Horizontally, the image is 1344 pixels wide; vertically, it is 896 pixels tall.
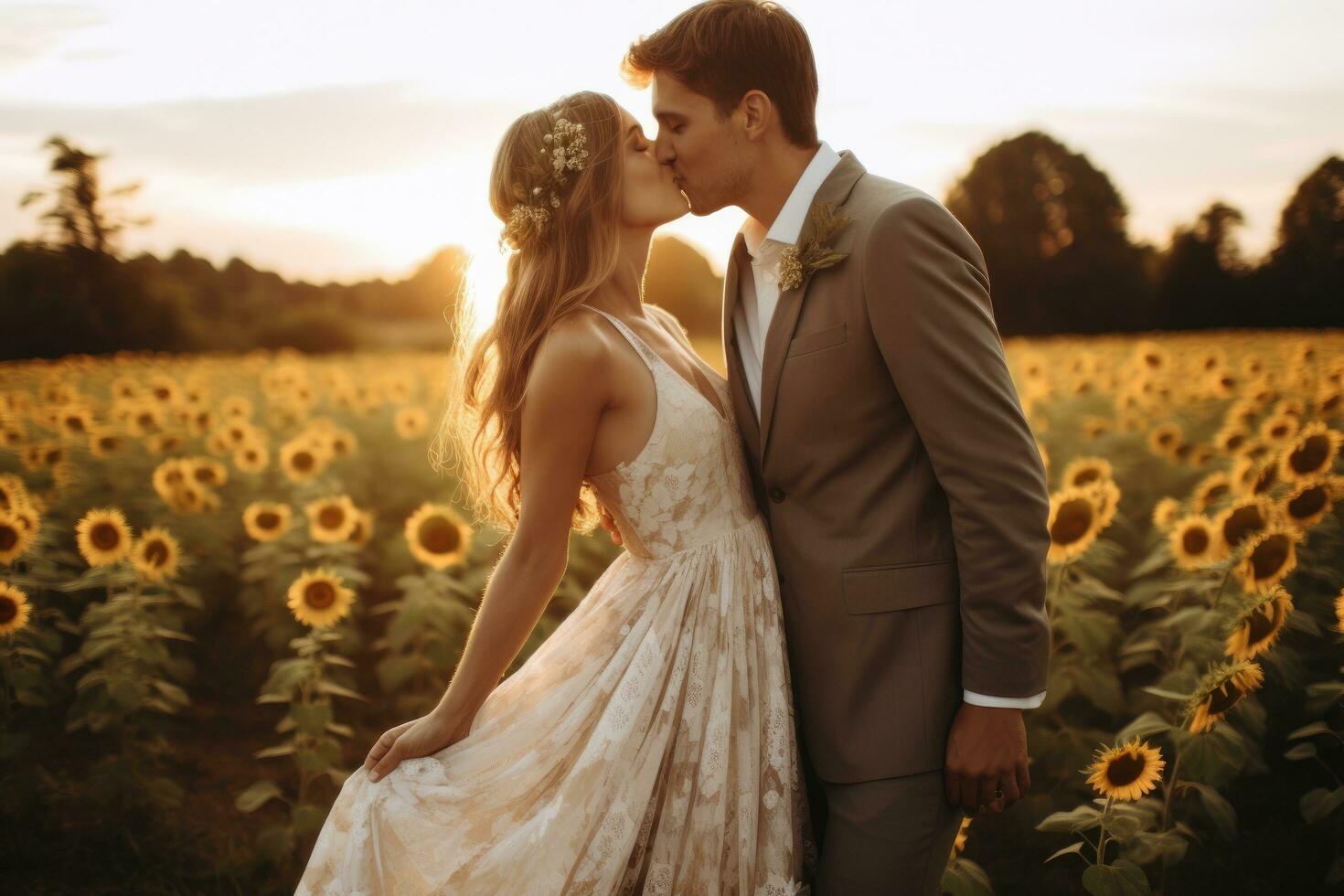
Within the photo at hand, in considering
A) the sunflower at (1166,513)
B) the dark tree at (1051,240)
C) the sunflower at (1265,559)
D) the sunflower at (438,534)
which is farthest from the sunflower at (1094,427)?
the dark tree at (1051,240)

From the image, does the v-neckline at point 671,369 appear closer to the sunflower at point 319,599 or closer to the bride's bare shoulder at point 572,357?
the bride's bare shoulder at point 572,357

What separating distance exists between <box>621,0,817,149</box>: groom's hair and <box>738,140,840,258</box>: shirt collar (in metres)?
0.09

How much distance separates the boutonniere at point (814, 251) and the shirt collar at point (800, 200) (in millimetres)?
87

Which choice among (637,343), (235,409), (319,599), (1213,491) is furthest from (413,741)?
(235,409)

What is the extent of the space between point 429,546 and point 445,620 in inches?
13.8

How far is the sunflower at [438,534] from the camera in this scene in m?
4.50

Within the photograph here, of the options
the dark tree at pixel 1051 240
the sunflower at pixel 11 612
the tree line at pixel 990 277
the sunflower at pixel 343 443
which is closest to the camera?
the sunflower at pixel 11 612

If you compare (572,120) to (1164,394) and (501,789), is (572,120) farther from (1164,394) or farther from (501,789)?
(1164,394)

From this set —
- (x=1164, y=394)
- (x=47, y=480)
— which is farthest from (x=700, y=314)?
(x=47, y=480)

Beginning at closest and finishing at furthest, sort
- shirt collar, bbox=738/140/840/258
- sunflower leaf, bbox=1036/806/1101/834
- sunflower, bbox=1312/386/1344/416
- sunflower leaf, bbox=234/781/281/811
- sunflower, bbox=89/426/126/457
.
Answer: shirt collar, bbox=738/140/840/258, sunflower leaf, bbox=1036/806/1101/834, sunflower leaf, bbox=234/781/281/811, sunflower, bbox=1312/386/1344/416, sunflower, bbox=89/426/126/457

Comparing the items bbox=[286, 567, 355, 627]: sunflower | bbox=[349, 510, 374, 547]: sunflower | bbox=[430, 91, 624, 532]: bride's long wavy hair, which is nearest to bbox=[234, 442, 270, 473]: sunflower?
bbox=[349, 510, 374, 547]: sunflower

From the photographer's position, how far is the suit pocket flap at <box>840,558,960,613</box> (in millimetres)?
2172

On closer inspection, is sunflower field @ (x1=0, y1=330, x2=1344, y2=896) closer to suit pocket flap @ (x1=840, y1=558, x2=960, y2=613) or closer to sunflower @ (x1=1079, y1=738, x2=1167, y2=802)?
sunflower @ (x1=1079, y1=738, x2=1167, y2=802)

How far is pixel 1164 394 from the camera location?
22.5 ft
